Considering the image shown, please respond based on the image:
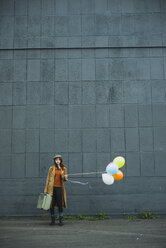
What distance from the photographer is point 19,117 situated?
8.60m

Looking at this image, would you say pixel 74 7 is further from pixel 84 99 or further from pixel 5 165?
pixel 5 165

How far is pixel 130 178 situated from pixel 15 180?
3.59 metres

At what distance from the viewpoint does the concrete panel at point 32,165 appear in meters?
8.32

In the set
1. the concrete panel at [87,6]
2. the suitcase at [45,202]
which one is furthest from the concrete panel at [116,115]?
the concrete panel at [87,6]

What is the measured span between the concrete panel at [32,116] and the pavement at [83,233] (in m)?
2.90

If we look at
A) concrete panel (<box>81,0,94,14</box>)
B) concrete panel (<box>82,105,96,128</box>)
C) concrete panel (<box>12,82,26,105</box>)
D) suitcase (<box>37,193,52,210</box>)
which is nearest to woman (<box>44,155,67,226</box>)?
suitcase (<box>37,193,52,210</box>)

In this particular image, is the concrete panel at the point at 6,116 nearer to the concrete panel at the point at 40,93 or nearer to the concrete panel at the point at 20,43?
the concrete panel at the point at 40,93

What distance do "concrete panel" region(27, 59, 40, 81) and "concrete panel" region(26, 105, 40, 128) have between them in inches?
37.9

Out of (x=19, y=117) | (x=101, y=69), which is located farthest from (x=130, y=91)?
(x=19, y=117)

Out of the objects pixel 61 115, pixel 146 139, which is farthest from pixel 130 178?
pixel 61 115

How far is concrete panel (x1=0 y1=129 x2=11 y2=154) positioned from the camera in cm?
845

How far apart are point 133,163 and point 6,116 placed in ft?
14.3

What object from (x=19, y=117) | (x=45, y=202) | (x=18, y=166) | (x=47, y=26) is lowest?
(x=45, y=202)

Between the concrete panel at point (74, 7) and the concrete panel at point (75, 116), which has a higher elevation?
the concrete panel at point (74, 7)
